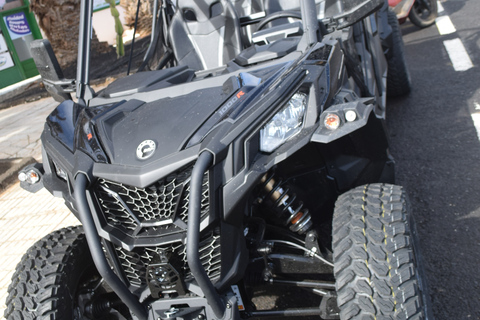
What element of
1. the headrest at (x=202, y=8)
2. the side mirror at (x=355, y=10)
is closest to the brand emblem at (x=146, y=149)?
the side mirror at (x=355, y=10)

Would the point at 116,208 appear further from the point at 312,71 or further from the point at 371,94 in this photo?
the point at 371,94

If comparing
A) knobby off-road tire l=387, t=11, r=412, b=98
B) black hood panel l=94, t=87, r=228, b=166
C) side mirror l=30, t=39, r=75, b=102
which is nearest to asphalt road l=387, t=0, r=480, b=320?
knobby off-road tire l=387, t=11, r=412, b=98

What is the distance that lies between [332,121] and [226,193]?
608mm

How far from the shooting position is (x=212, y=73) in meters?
3.28

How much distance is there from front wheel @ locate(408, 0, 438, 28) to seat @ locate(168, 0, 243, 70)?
5776 millimetres

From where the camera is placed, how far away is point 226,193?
2.16 meters

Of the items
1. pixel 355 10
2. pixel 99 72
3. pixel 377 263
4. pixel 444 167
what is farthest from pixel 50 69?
pixel 99 72

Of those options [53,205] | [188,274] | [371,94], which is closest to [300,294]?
[188,274]

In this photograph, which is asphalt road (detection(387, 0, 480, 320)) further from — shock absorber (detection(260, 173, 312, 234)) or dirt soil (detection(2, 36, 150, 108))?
dirt soil (detection(2, 36, 150, 108))

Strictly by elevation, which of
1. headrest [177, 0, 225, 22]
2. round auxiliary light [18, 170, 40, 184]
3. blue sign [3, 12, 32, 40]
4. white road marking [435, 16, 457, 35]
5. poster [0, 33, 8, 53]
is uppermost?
headrest [177, 0, 225, 22]

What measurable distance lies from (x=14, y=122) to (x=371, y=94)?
737 cm

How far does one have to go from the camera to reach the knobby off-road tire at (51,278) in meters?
2.51

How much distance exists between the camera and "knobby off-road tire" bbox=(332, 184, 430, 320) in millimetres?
2066

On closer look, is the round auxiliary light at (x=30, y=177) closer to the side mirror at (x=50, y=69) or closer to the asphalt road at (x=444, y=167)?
the side mirror at (x=50, y=69)
